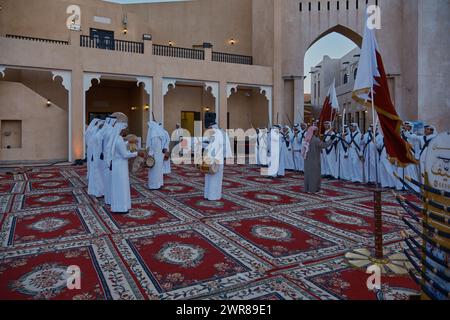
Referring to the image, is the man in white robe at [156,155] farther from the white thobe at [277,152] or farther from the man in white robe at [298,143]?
the man in white robe at [298,143]

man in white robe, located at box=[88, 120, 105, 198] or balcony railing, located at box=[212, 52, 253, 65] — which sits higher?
balcony railing, located at box=[212, 52, 253, 65]

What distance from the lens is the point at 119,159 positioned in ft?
17.5

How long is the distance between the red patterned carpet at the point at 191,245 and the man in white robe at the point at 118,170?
8.4 inches

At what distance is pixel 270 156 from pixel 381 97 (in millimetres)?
7383

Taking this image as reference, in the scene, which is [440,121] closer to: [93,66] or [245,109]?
[245,109]

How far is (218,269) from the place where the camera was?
322 cm

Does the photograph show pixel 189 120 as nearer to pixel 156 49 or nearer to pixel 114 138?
pixel 156 49

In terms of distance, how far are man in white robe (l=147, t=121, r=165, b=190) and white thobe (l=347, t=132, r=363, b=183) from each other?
204 inches

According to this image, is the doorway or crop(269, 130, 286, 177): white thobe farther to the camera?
the doorway

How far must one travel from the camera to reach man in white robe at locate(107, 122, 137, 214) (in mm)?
5262

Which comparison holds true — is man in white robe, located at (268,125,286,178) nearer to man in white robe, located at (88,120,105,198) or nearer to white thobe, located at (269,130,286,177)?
white thobe, located at (269,130,286,177)

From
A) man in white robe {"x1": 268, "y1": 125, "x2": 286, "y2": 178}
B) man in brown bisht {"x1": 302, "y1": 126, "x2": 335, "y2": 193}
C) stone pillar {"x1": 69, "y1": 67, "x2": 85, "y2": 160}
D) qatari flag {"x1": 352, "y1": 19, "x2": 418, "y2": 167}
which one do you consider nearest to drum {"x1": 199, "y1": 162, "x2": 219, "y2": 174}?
man in brown bisht {"x1": 302, "y1": 126, "x2": 335, "y2": 193}

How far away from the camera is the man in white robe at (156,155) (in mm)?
7742
